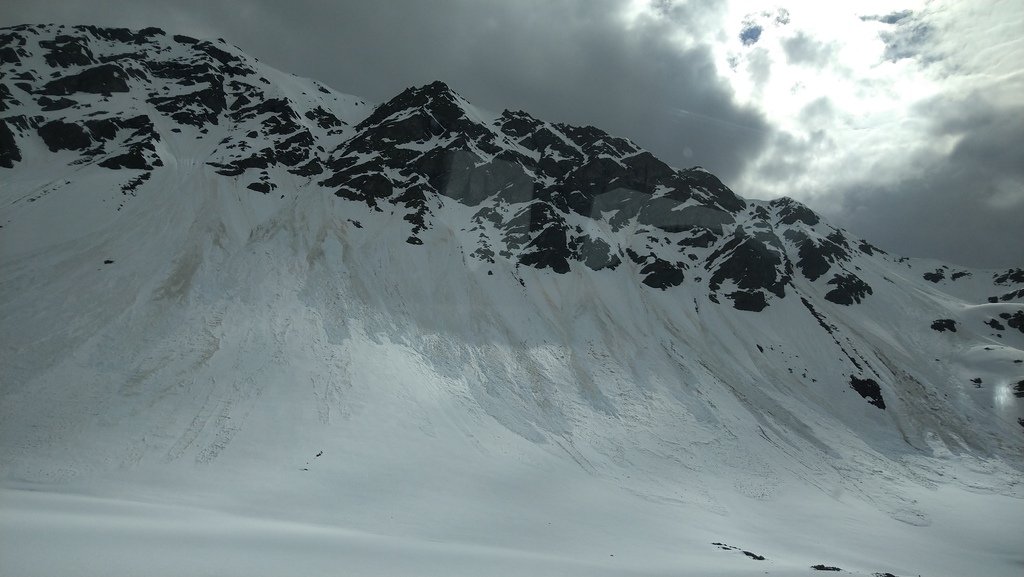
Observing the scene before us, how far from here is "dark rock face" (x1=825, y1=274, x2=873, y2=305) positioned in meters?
98.6

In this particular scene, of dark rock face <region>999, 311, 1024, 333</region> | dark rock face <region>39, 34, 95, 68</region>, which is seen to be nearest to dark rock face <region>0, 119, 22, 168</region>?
dark rock face <region>39, 34, 95, 68</region>

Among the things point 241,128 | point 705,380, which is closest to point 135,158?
point 241,128

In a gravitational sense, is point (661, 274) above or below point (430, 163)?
below

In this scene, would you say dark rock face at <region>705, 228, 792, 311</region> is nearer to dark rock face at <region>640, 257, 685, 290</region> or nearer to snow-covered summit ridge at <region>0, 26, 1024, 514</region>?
snow-covered summit ridge at <region>0, 26, 1024, 514</region>

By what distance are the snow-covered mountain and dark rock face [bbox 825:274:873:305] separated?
4.12ft

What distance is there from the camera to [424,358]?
53281mm

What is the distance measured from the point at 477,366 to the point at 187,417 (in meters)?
27.7

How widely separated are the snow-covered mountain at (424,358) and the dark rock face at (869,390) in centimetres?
35

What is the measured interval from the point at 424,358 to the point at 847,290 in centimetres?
9138

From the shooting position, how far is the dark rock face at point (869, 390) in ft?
227

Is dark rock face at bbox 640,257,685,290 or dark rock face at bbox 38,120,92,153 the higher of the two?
dark rock face at bbox 640,257,685,290

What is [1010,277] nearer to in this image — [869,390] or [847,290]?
[847,290]

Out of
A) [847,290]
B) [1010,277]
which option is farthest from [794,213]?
[1010,277]

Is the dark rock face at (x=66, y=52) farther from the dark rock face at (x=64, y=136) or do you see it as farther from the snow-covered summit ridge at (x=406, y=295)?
the dark rock face at (x=64, y=136)
